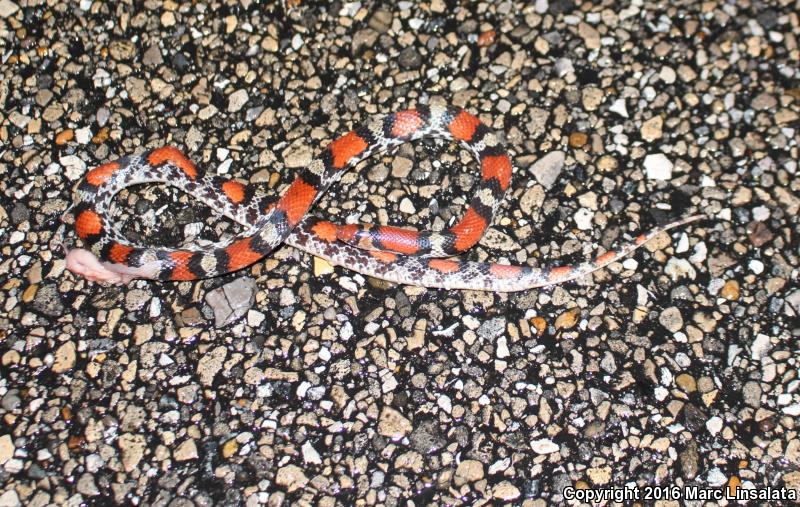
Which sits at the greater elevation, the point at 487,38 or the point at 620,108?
the point at 487,38

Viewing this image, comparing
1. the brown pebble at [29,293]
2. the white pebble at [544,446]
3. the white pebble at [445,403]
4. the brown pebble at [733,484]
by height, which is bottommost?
the brown pebble at [733,484]

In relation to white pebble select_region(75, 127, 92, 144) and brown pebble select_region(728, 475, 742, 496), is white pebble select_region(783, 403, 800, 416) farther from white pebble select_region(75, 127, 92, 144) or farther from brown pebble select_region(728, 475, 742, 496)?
white pebble select_region(75, 127, 92, 144)

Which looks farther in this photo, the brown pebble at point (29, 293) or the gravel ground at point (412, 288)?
the brown pebble at point (29, 293)

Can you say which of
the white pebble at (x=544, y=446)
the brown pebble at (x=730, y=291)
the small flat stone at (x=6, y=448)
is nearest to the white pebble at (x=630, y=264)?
the brown pebble at (x=730, y=291)

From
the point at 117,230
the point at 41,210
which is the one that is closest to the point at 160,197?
the point at 117,230

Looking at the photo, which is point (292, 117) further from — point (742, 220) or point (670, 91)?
point (742, 220)

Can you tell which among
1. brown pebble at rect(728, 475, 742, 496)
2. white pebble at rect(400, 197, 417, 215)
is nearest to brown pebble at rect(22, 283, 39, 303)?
white pebble at rect(400, 197, 417, 215)

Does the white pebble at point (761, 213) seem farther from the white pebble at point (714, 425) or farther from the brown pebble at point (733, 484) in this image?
the brown pebble at point (733, 484)

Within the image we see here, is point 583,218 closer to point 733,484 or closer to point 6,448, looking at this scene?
point 733,484

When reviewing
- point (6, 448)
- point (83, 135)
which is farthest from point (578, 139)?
point (6, 448)

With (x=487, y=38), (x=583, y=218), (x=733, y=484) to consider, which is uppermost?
(x=487, y=38)
